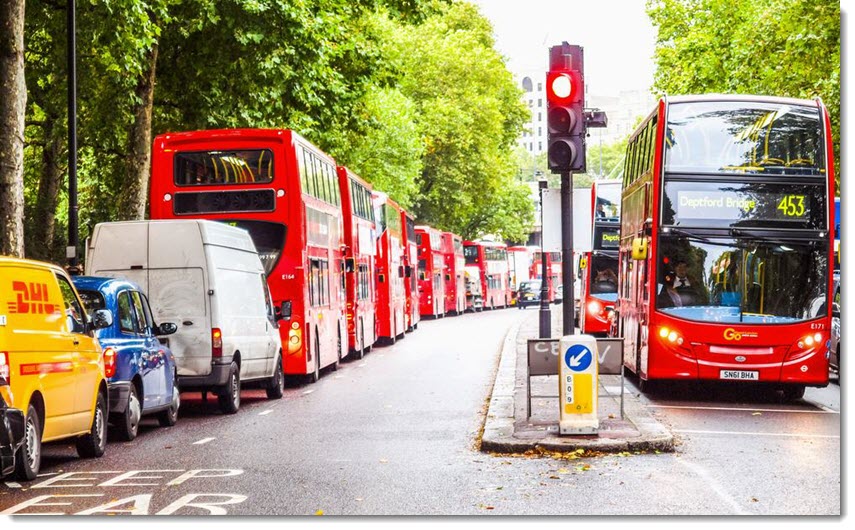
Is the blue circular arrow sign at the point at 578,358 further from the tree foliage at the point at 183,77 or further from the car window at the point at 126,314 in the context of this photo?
the tree foliage at the point at 183,77

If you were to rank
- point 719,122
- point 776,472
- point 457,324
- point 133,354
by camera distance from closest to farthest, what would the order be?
point 776,472 < point 133,354 < point 719,122 < point 457,324

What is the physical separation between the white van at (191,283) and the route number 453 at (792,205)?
7115mm

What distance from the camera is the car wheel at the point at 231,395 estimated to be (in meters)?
18.2

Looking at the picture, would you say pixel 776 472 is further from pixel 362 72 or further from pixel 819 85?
pixel 362 72

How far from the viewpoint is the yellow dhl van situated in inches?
440

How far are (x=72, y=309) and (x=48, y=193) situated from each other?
82.9ft

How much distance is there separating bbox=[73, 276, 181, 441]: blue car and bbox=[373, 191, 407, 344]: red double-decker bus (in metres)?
21.3

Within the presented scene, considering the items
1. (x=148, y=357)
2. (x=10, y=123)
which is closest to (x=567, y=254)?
(x=148, y=357)

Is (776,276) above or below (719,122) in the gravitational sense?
below

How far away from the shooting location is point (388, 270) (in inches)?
1527

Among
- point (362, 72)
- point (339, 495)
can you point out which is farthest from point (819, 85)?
point (339, 495)

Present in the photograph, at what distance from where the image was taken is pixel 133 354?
48.8 feet

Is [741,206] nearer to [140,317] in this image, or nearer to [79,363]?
[140,317]

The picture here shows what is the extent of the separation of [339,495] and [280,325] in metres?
12.6
